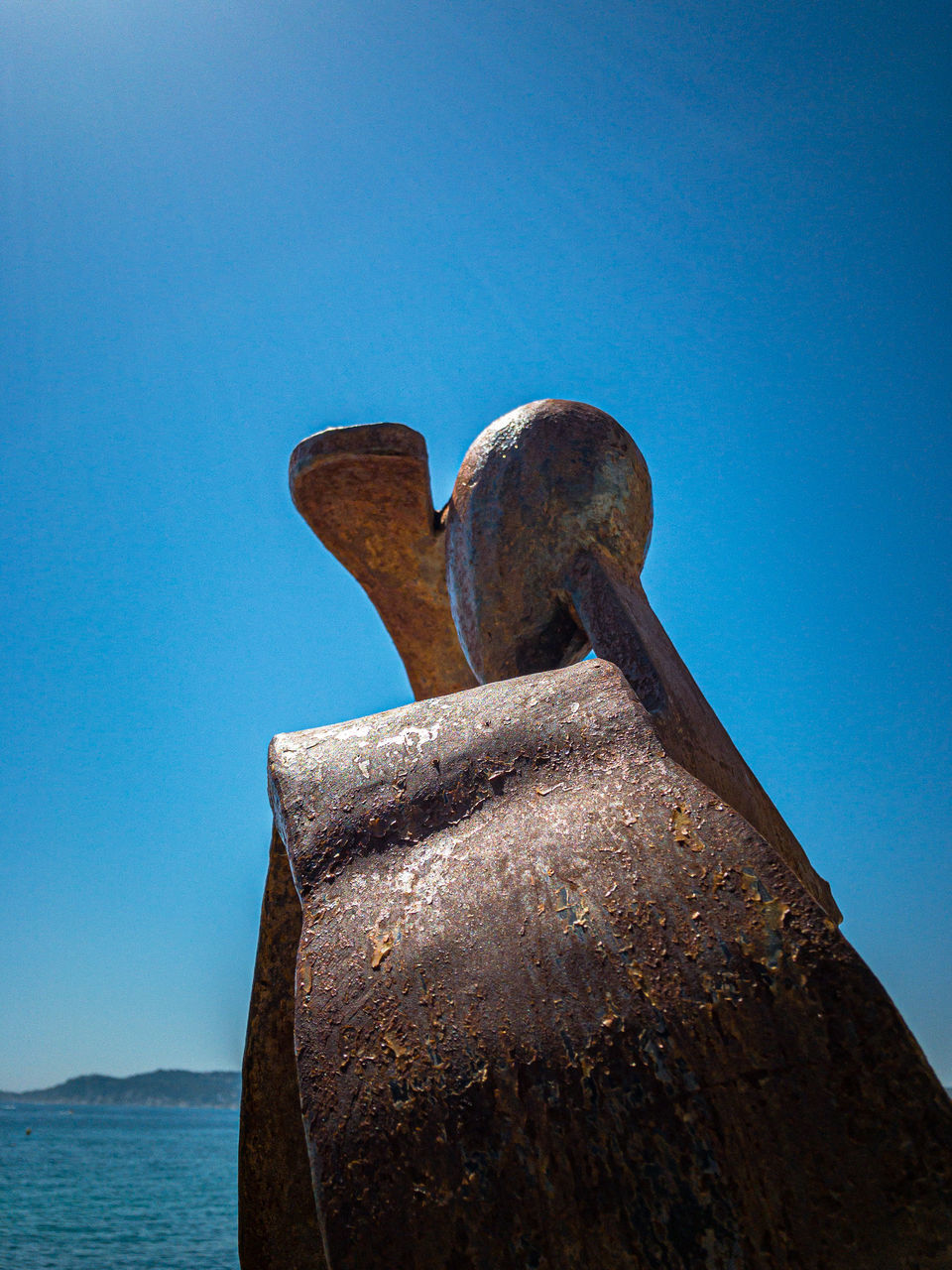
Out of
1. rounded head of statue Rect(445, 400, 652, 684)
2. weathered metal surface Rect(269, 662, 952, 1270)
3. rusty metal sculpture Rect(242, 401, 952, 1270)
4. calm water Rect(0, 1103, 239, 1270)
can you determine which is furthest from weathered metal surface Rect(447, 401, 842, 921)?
calm water Rect(0, 1103, 239, 1270)

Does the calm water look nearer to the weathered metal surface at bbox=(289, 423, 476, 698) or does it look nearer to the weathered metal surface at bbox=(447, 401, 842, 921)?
the weathered metal surface at bbox=(289, 423, 476, 698)

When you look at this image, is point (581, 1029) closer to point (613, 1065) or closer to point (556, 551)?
point (613, 1065)

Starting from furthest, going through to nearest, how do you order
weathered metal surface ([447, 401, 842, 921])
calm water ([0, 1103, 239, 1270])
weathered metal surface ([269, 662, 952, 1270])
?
calm water ([0, 1103, 239, 1270]), weathered metal surface ([447, 401, 842, 921]), weathered metal surface ([269, 662, 952, 1270])

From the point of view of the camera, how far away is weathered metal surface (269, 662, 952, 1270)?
927 mm

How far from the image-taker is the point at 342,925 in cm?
123

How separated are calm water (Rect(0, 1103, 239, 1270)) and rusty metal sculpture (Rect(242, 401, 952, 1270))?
19.3 m

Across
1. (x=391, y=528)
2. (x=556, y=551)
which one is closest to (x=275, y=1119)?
(x=556, y=551)

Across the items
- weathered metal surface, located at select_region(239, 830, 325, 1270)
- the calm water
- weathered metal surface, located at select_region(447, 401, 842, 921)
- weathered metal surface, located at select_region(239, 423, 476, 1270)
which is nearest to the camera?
weathered metal surface, located at select_region(239, 830, 325, 1270)

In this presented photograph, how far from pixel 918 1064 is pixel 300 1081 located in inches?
30.1

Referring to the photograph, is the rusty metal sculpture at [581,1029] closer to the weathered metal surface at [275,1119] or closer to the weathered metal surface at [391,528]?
the weathered metal surface at [275,1119]

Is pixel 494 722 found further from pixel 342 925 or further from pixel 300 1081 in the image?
pixel 300 1081

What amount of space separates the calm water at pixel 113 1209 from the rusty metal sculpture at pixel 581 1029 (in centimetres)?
1927

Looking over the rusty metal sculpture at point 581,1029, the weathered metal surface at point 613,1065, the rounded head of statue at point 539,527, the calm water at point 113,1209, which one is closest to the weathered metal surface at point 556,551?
the rounded head of statue at point 539,527

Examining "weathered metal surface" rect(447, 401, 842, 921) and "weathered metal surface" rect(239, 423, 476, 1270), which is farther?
"weathered metal surface" rect(239, 423, 476, 1270)
